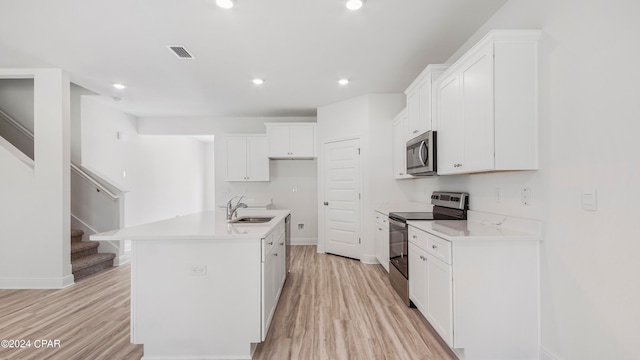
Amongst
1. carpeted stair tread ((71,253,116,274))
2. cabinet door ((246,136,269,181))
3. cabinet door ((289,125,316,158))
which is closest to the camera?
carpeted stair tread ((71,253,116,274))

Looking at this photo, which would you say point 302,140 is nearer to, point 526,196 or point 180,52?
point 180,52

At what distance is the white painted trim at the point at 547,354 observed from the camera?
171 cm

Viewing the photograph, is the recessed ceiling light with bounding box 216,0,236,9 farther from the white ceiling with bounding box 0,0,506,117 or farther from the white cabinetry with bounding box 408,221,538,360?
the white cabinetry with bounding box 408,221,538,360

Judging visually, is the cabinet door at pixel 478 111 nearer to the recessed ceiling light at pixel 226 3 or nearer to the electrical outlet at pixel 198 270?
the recessed ceiling light at pixel 226 3

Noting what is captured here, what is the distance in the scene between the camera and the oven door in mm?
2684

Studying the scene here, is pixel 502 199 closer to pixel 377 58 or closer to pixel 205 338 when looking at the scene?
pixel 377 58

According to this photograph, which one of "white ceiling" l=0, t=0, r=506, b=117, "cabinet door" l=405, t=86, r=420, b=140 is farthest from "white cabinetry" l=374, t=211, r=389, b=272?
"white ceiling" l=0, t=0, r=506, b=117

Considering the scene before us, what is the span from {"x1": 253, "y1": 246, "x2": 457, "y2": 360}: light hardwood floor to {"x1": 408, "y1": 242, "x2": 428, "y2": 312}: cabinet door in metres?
0.18

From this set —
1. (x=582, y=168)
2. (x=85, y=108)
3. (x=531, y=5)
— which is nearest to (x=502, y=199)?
(x=582, y=168)

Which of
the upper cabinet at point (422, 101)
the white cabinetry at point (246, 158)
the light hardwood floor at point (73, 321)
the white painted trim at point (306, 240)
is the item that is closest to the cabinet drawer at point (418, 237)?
the upper cabinet at point (422, 101)

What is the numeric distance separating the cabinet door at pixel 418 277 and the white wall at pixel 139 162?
464cm

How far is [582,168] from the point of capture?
153cm

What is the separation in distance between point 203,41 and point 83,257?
11.9 ft

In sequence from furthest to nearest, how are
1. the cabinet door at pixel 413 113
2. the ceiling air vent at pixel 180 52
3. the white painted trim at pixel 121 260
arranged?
the white painted trim at pixel 121 260 → the cabinet door at pixel 413 113 → the ceiling air vent at pixel 180 52
